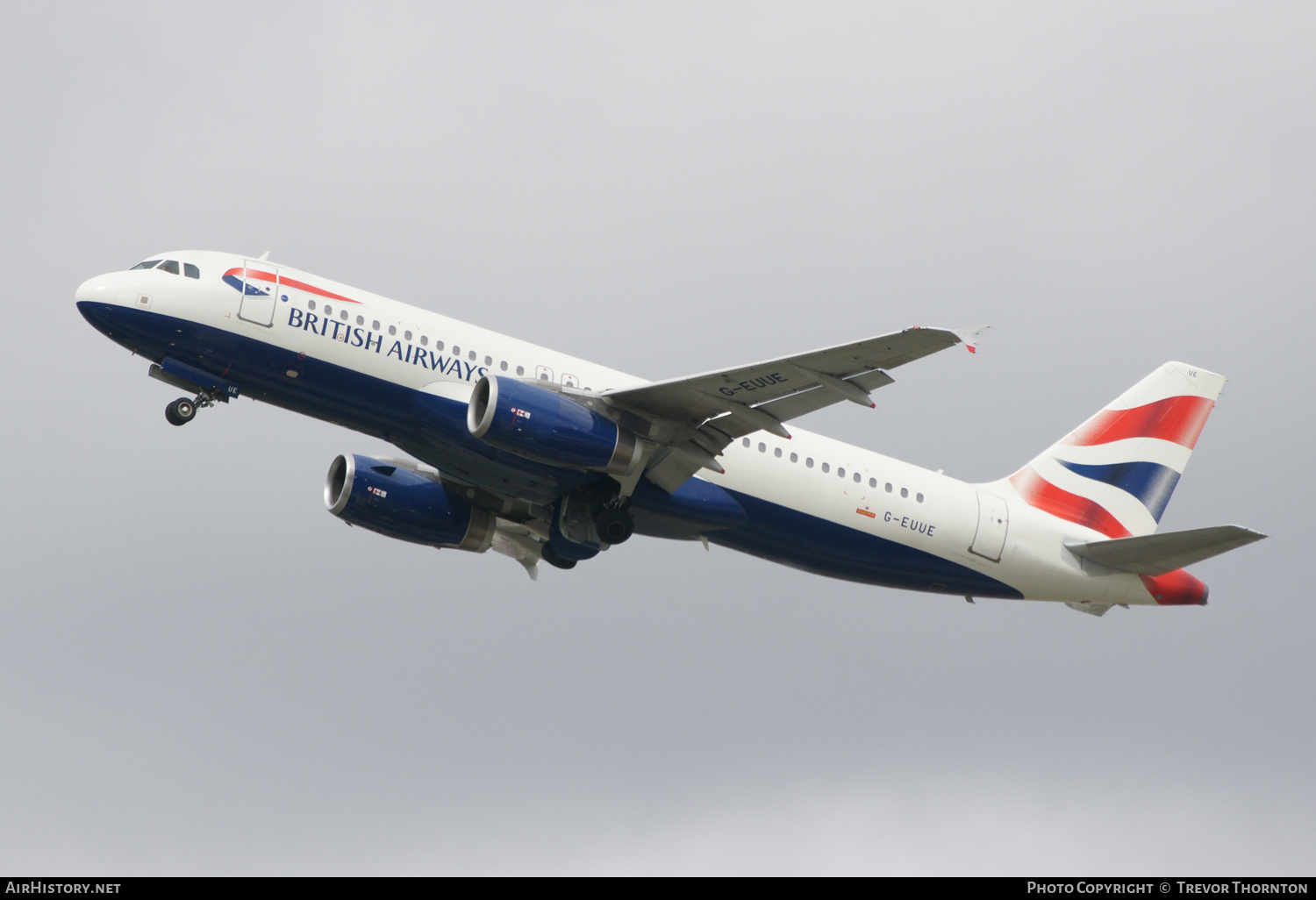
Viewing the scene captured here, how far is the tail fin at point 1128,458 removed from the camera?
35.9 m

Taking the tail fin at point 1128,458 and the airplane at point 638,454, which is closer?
the airplane at point 638,454

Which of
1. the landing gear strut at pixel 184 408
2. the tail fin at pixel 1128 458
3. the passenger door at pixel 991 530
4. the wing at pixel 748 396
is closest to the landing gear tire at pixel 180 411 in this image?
the landing gear strut at pixel 184 408

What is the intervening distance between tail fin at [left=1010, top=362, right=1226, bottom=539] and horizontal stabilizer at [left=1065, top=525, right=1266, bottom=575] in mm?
1637

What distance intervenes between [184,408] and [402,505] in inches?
266

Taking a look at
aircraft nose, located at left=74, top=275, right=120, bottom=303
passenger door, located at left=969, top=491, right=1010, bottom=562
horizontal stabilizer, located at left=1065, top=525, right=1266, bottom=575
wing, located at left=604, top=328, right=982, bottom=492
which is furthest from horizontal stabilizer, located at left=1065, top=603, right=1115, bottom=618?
aircraft nose, located at left=74, top=275, right=120, bottom=303

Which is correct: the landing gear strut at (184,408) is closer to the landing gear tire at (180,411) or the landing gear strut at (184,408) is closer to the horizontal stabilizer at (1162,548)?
the landing gear tire at (180,411)

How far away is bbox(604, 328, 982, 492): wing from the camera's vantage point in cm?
2617

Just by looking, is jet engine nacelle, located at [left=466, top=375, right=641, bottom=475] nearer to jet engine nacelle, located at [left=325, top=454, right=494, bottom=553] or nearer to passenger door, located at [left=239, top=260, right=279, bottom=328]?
passenger door, located at [left=239, top=260, right=279, bottom=328]

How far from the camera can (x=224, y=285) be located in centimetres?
2934

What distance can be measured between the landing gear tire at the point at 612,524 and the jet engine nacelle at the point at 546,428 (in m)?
1.92

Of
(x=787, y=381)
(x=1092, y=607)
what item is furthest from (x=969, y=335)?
(x=1092, y=607)

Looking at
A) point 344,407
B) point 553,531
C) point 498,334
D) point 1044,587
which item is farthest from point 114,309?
point 1044,587

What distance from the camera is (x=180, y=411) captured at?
29.8 metres

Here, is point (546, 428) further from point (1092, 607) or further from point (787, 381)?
point (1092, 607)
